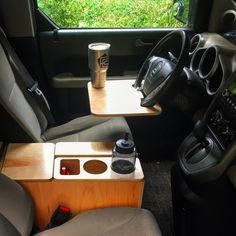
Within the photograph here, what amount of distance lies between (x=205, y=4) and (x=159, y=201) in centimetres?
113

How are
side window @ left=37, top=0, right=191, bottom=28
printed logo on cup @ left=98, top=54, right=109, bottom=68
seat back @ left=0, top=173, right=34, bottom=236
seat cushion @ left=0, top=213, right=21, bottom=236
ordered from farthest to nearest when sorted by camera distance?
1. side window @ left=37, top=0, right=191, bottom=28
2. printed logo on cup @ left=98, top=54, right=109, bottom=68
3. seat back @ left=0, top=173, right=34, bottom=236
4. seat cushion @ left=0, top=213, right=21, bottom=236

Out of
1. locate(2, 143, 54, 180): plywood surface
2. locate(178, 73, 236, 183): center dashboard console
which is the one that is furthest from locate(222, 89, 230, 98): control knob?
locate(2, 143, 54, 180): plywood surface

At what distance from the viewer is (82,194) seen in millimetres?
1117

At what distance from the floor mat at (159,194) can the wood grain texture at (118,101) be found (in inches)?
26.1

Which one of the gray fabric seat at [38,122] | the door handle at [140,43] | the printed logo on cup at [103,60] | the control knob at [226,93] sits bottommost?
the gray fabric seat at [38,122]

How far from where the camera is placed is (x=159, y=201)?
1.69m

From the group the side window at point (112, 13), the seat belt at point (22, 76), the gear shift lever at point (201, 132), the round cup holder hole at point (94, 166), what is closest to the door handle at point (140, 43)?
the side window at point (112, 13)

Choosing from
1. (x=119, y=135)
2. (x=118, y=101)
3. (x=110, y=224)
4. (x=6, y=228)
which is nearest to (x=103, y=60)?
(x=118, y=101)

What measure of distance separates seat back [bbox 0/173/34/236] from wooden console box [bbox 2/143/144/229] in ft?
0.16

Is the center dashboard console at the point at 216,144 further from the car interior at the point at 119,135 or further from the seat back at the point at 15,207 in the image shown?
the seat back at the point at 15,207

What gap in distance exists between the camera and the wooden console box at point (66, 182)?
3.54ft

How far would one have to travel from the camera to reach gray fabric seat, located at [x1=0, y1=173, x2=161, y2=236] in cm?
98

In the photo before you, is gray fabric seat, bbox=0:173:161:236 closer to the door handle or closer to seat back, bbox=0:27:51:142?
seat back, bbox=0:27:51:142

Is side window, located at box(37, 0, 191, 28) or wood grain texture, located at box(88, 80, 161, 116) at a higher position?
side window, located at box(37, 0, 191, 28)
